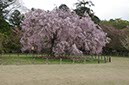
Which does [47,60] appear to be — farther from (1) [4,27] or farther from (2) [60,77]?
(1) [4,27]

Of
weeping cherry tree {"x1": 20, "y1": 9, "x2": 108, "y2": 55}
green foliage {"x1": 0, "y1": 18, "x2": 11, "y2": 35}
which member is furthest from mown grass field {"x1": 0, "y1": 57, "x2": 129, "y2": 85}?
green foliage {"x1": 0, "y1": 18, "x2": 11, "y2": 35}

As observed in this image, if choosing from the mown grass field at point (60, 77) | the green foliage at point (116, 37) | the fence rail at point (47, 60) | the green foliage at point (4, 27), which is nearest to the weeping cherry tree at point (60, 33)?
the fence rail at point (47, 60)

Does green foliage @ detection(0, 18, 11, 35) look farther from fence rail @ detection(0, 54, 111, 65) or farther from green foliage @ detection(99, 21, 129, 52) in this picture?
green foliage @ detection(99, 21, 129, 52)

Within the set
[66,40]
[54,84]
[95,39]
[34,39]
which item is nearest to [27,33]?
[34,39]

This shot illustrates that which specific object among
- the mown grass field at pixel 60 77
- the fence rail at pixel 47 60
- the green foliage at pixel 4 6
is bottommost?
the mown grass field at pixel 60 77

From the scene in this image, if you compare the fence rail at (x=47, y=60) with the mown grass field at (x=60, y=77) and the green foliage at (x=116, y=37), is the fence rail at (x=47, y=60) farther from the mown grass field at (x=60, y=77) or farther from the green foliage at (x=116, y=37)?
the green foliage at (x=116, y=37)

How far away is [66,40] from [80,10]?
1946 centimetres

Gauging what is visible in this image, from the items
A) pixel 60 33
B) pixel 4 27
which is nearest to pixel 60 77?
pixel 60 33

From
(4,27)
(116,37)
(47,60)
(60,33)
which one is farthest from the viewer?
(116,37)

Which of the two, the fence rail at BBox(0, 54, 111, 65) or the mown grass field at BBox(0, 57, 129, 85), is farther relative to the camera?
the fence rail at BBox(0, 54, 111, 65)

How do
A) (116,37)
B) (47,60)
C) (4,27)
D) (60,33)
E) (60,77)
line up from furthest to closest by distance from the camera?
(116,37), (4,27), (60,33), (47,60), (60,77)

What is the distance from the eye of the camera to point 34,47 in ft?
109

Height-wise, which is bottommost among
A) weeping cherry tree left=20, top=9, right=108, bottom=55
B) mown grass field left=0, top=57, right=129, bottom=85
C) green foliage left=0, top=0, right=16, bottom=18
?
mown grass field left=0, top=57, right=129, bottom=85

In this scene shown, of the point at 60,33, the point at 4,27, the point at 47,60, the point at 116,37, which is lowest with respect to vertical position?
the point at 47,60
